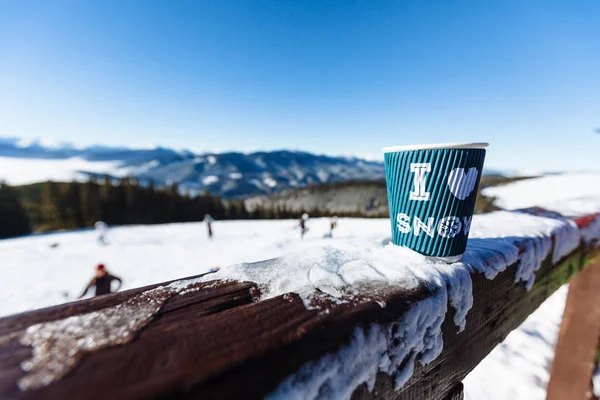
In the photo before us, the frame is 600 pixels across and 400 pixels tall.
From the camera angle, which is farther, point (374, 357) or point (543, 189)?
point (543, 189)

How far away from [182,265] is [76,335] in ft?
40.9

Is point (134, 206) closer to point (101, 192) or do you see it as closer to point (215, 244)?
point (101, 192)

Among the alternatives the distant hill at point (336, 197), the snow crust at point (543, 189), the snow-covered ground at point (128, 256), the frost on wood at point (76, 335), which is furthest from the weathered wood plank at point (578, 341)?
the distant hill at point (336, 197)

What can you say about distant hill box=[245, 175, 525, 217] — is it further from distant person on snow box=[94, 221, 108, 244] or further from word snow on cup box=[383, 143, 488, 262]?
word snow on cup box=[383, 143, 488, 262]

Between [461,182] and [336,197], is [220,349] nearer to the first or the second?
[461,182]

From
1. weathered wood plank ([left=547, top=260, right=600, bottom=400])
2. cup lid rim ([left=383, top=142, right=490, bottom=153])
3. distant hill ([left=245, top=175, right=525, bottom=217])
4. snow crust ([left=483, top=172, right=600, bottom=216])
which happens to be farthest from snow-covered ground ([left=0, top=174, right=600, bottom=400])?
distant hill ([left=245, top=175, right=525, bottom=217])

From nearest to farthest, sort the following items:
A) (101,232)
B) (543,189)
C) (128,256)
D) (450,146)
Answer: (450,146)
(128,256)
(101,232)
(543,189)

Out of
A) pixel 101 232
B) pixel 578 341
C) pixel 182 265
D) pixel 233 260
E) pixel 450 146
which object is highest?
pixel 450 146

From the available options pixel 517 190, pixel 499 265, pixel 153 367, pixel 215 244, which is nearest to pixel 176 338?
pixel 153 367

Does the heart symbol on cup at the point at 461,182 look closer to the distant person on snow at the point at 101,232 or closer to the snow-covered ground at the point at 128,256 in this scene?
the snow-covered ground at the point at 128,256

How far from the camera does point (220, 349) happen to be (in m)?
0.38

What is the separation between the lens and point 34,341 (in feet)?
1.30

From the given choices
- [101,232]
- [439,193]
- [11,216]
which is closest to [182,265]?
[101,232]

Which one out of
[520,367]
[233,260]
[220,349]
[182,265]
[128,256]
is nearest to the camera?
[220,349]
